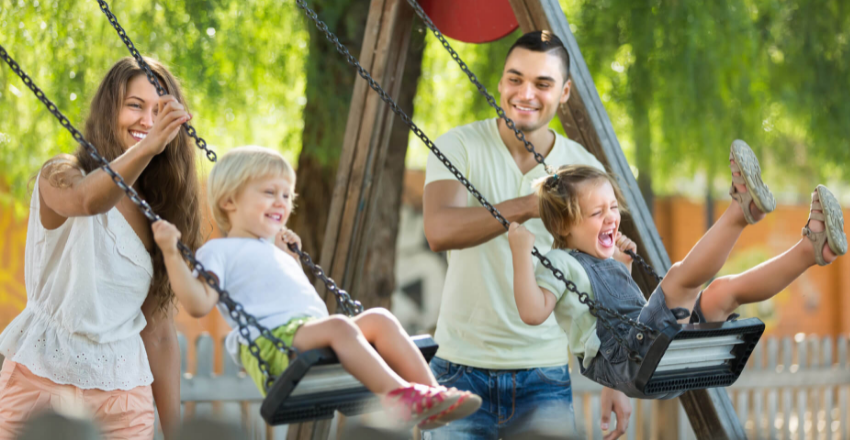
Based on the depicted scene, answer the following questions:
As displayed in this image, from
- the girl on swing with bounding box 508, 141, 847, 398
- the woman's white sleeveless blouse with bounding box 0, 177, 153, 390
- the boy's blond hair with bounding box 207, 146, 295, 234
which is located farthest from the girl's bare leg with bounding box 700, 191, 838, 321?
the woman's white sleeveless blouse with bounding box 0, 177, 153, 390

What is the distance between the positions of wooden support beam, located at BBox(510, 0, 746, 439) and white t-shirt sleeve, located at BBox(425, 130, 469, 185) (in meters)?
0.53

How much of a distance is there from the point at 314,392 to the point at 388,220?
9.89ft

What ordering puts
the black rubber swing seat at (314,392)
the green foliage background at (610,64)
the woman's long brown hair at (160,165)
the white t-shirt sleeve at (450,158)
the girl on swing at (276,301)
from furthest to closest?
1. the green foliage background at (610,64)
2. the white t-shirt sleeve at (450,158)
3. the woman's long brown hair at (160,165)
4. the girl on swing at (276,301)
5. the black rubber swing seat at (314,392)

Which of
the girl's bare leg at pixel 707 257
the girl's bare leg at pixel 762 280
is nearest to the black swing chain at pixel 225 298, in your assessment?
the girl's bare leg at pixel 707 257

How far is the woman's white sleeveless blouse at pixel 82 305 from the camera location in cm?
215

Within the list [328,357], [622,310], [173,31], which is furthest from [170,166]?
[173,31]

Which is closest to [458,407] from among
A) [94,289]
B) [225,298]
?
[225,298]

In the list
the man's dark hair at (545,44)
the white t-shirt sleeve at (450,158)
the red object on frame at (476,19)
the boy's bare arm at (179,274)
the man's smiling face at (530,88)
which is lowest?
the boy's bare arm at (179,274)

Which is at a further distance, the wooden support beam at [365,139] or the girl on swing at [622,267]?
the wooden support beam at [365,139]

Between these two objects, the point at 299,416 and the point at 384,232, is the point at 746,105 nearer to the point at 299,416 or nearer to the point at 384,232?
the point at 384,232

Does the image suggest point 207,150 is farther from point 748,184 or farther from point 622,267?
point 748,184

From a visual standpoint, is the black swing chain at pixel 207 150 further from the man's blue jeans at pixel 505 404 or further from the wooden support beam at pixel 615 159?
the wooden support beam at pixel 615 159

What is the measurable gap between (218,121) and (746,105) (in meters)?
3.40

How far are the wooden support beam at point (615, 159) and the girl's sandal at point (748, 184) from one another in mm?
592
